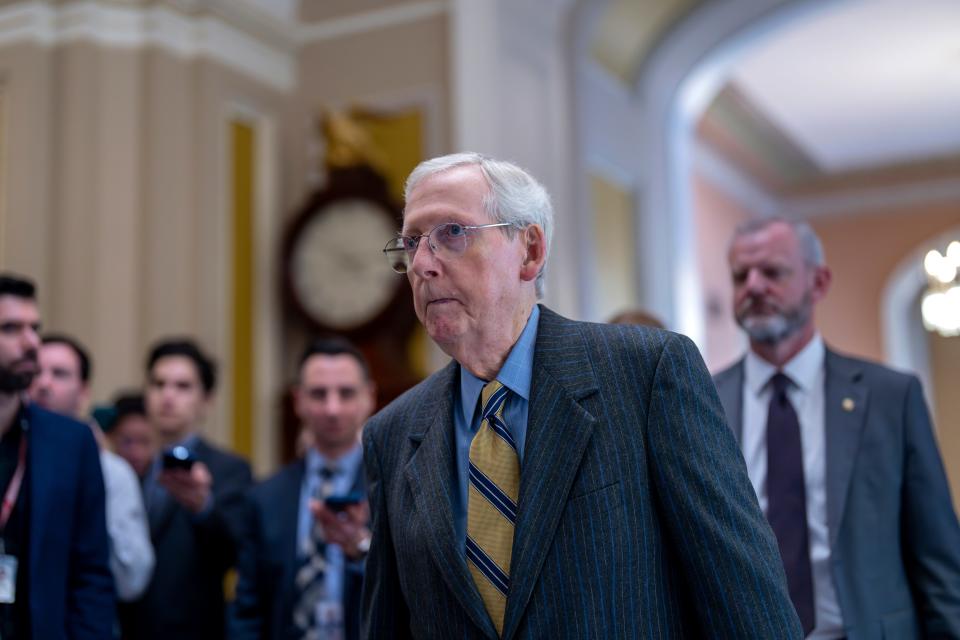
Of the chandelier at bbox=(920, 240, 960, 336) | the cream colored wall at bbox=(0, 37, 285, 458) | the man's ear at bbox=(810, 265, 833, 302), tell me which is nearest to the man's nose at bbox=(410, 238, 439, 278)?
the man's ear at bbox=(810, 265, 833, 302)

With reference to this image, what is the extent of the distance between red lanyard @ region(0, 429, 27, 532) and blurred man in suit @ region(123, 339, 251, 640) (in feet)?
1.54

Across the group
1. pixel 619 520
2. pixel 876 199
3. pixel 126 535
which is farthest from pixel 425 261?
pixel 876 199

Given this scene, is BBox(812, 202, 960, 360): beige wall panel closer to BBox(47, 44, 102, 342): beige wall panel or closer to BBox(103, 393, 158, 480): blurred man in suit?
BBox(47, 44, 102, 342): beige wall panel

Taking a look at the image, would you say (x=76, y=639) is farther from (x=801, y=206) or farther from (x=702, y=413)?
(x=801, y=206)

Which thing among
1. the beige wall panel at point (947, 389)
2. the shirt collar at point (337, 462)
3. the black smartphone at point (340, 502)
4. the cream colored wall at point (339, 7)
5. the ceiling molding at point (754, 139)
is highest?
the ceiling molding at point (754, 139)

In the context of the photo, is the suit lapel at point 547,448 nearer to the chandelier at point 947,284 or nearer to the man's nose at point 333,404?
the man's nose at point 333,404

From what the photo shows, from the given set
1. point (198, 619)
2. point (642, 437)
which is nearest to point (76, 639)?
point (198, 619)

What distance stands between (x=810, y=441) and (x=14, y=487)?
184cm

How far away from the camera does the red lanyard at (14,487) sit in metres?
2.40

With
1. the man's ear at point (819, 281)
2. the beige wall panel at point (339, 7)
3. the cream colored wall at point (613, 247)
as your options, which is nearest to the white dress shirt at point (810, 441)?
the man's ear at point (819, 281)

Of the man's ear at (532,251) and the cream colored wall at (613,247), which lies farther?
the cream colored wall at (613,247)

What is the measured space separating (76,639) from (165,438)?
1.08 metres

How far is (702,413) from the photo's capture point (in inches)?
58.1

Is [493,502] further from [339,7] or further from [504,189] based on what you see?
[339,7]
